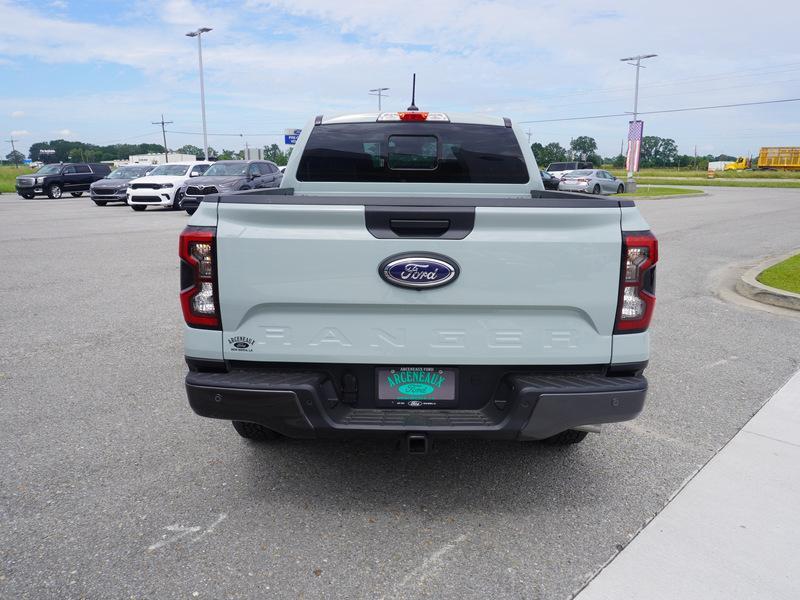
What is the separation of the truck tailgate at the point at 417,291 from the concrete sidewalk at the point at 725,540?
90cm

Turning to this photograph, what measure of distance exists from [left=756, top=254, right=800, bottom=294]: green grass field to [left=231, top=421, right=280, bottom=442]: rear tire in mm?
7050

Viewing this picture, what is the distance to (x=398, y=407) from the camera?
297cm

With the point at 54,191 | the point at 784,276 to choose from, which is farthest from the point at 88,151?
the point at 784,276

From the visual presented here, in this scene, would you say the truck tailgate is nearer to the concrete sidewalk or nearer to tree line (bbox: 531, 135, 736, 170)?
the concrete sidewalk

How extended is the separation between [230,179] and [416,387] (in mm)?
19108

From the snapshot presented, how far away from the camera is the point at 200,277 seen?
2844 millimetres

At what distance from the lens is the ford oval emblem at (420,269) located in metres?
2.75

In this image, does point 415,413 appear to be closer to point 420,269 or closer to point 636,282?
point 420,269

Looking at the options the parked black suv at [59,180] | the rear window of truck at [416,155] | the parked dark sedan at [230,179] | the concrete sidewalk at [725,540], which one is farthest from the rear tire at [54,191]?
the concrete sidewalk at [725,540]

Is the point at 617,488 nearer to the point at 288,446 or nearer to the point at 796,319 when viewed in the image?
the point at 288,446

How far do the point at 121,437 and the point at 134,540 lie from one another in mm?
1212

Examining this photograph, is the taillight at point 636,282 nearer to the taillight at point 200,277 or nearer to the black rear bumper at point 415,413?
the black rear bumper at point 415,413

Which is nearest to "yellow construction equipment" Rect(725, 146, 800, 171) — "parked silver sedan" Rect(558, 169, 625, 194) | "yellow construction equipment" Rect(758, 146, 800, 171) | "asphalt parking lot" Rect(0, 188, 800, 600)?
"yellow construction equipment" Rect(758, 146, 800, 171)

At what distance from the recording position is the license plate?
2.92 meters
